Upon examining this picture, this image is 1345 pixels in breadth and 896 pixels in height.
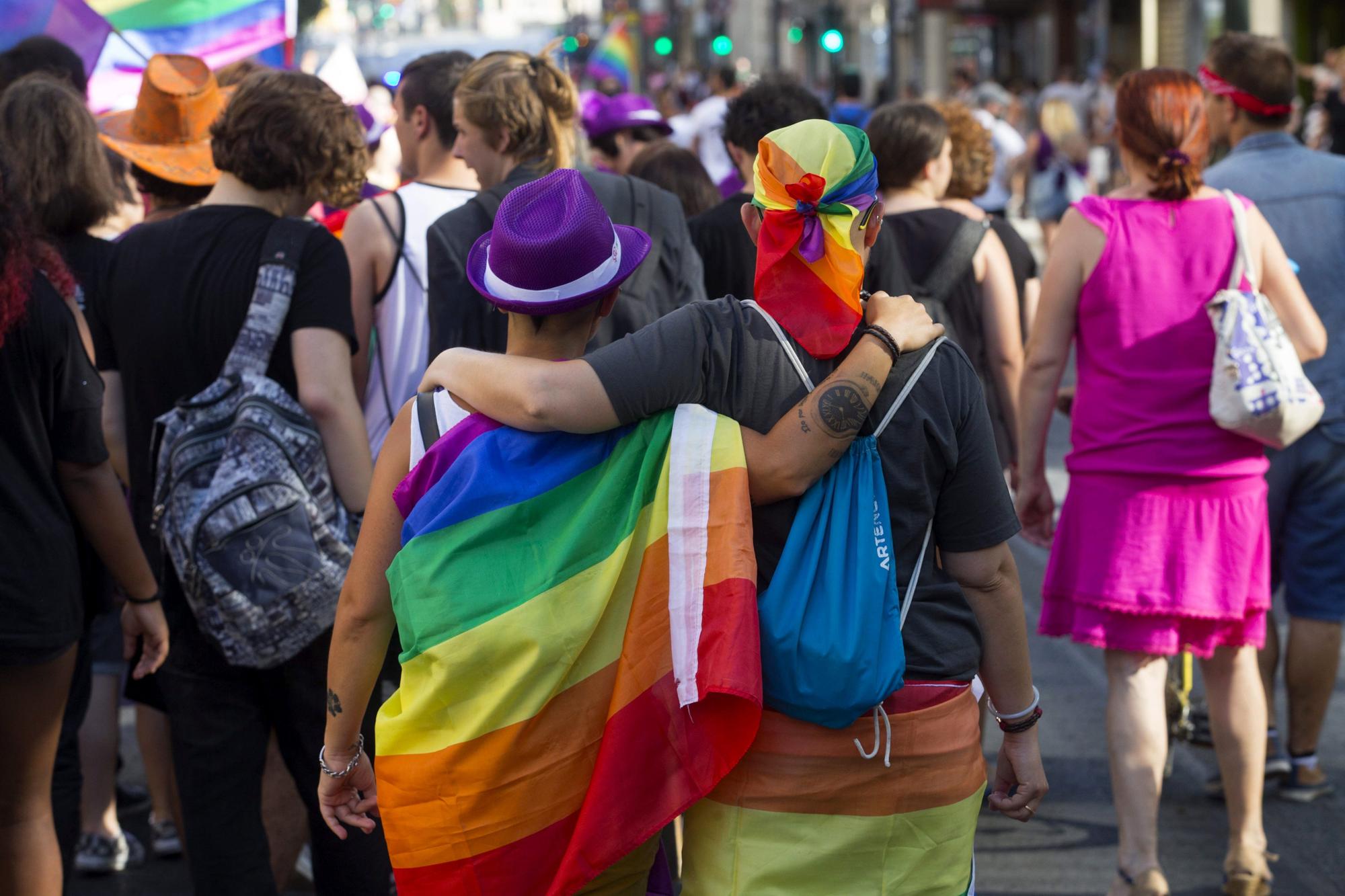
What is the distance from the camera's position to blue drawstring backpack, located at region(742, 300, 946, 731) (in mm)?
2334

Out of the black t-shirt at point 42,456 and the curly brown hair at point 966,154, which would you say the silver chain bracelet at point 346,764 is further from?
the curly brown hair at point 966,154

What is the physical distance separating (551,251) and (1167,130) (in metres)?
2.20

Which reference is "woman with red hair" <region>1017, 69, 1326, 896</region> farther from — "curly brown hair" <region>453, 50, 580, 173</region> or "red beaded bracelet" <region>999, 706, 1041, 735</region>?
"red beaded bracelet" <region>999, 706, 1041, 735</region>

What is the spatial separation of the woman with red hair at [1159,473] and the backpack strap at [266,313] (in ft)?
6.39

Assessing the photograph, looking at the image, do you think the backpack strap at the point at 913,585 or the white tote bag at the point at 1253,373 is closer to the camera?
the backpack strap at the point at 913,585

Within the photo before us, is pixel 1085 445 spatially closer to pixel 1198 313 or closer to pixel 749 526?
pixel 1198 313

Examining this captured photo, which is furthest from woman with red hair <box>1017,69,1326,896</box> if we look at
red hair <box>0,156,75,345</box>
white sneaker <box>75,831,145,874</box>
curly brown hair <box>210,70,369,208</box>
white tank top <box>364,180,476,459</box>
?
white sneaker <box>75,831,145,874</box>

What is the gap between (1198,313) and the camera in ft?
13.4

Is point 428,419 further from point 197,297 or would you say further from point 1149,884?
point 1149,884

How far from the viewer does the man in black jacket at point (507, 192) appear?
151 inches

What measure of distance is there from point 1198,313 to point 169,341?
2.52m

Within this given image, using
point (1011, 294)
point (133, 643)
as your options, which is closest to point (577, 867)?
point (133, 643)

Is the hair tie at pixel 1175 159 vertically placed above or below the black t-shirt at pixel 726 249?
above

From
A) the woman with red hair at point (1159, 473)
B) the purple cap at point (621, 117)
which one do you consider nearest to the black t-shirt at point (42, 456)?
the woman with red hair at point (1159, 473)
